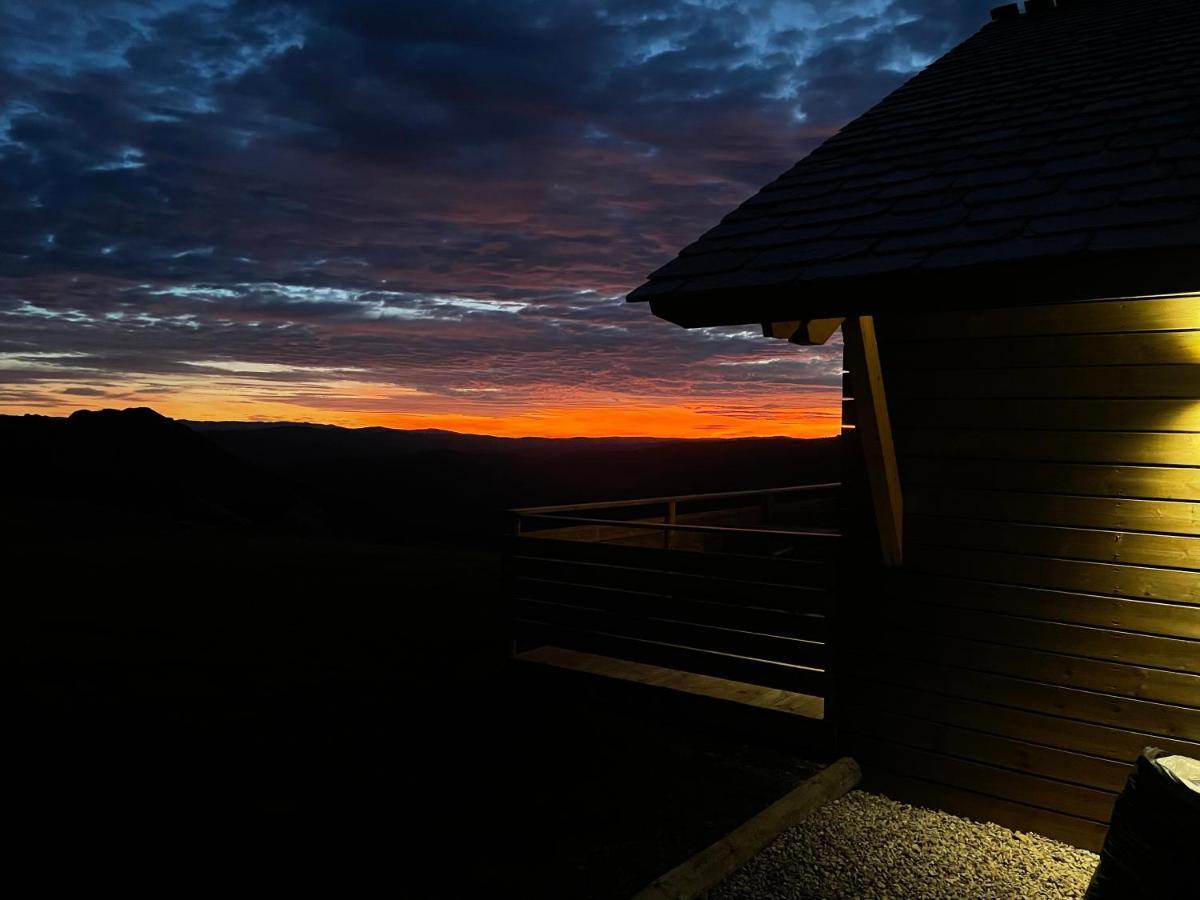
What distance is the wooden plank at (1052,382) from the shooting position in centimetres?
470

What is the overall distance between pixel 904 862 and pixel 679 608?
2.99 meters

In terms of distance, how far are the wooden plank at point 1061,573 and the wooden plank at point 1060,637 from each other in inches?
6.5

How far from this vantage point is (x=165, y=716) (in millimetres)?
6953

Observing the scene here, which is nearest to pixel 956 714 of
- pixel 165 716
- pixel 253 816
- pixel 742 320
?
pixel 742 320

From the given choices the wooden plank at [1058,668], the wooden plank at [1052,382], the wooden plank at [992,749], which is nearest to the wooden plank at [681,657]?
the wooden plank at [992,749]

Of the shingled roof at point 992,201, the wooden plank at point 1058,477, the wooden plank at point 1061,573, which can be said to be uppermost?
the shingled roof at point 992,201

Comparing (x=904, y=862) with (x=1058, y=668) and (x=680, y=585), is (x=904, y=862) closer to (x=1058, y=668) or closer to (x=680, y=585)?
(x=1058, y=668)

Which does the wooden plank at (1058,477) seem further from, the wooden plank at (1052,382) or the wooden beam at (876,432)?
the wooden plank at (1052,382)

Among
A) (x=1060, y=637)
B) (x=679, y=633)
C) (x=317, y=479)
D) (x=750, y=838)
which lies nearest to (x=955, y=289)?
(x=1060, y=637)

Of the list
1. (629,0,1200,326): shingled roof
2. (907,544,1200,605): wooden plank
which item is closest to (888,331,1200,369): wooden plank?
(629,0,1200,326): shingled roof

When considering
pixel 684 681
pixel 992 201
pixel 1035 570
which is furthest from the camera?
pixel 684 681

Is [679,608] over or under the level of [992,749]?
over

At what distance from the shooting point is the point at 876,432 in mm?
5254

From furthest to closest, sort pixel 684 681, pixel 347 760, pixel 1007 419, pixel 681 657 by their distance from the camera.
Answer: pixel 684 681 → pixel 681 657 → pixel 347 760 → pixel 1007 419
